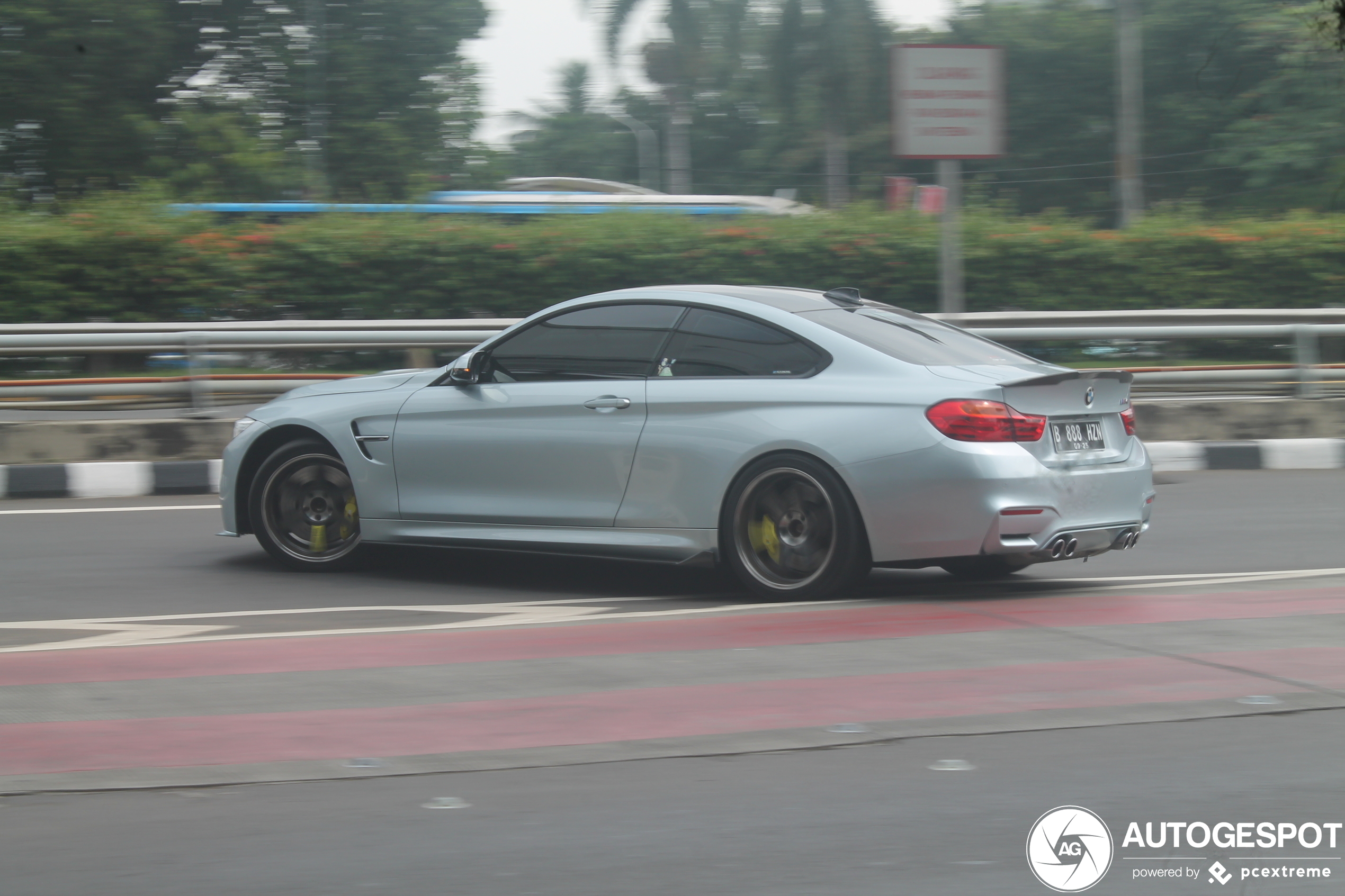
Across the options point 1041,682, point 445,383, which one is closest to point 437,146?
point 445,383

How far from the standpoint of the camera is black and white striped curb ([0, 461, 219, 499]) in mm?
10664

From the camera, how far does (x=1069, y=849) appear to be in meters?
3.41

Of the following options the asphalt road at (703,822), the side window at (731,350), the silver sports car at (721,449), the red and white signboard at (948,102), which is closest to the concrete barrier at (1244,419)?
the red and white signboard at (948,102)

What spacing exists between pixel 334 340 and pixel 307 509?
15.9ft

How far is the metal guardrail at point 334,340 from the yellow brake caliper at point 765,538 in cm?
528

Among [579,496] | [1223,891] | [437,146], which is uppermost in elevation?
[437,146]

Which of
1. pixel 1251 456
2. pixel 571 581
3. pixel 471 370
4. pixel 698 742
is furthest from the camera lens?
pixel 1251 456

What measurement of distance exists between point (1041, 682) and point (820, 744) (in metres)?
1.05

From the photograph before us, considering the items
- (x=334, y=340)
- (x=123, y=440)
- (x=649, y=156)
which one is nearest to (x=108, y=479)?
(x=123, y=440)

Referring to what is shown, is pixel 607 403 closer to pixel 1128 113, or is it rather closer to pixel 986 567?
pixel 986 567

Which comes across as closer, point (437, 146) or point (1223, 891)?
point (1223, 891)

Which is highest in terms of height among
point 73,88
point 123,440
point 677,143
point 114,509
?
point 677,143

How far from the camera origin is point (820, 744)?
4230mm

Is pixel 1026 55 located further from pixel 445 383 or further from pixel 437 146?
pixel 445 383
